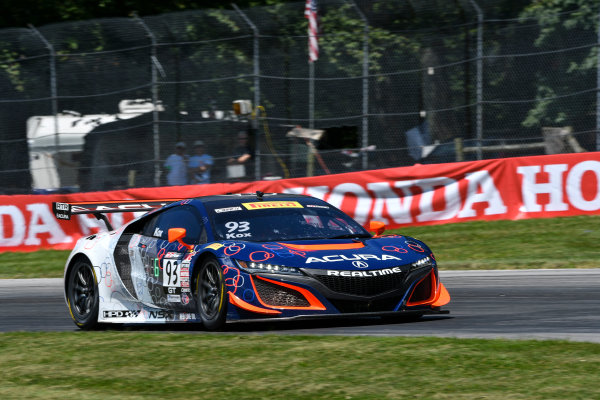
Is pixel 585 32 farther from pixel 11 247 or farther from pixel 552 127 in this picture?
pixel 11 247

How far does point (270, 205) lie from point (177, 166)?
10.4 m

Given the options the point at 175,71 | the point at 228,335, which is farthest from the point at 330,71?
the point at 228,335

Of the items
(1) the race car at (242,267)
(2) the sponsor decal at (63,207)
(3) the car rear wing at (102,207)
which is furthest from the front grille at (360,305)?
(2) the sponsor decal at (63,207)

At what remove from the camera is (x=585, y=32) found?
17.6 m

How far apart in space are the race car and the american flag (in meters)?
9.20

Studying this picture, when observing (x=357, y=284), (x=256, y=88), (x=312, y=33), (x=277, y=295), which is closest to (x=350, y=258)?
(x=357, y=284)

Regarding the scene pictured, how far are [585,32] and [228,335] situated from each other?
37.7 ft

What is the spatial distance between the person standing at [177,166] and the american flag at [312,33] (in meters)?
2.86

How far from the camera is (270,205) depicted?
963cm

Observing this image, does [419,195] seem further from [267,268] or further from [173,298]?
[267,268]

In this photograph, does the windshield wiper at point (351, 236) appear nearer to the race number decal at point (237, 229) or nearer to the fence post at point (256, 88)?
the race number decal at point (237, 229)

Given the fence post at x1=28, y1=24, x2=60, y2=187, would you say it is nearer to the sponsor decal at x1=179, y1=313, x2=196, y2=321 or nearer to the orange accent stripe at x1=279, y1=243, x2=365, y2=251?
the sponsor decal at x1=179, y1=313, x2=196, y2=321

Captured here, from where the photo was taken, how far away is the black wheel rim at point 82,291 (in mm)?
10186

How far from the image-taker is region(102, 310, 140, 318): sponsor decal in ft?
32.0
